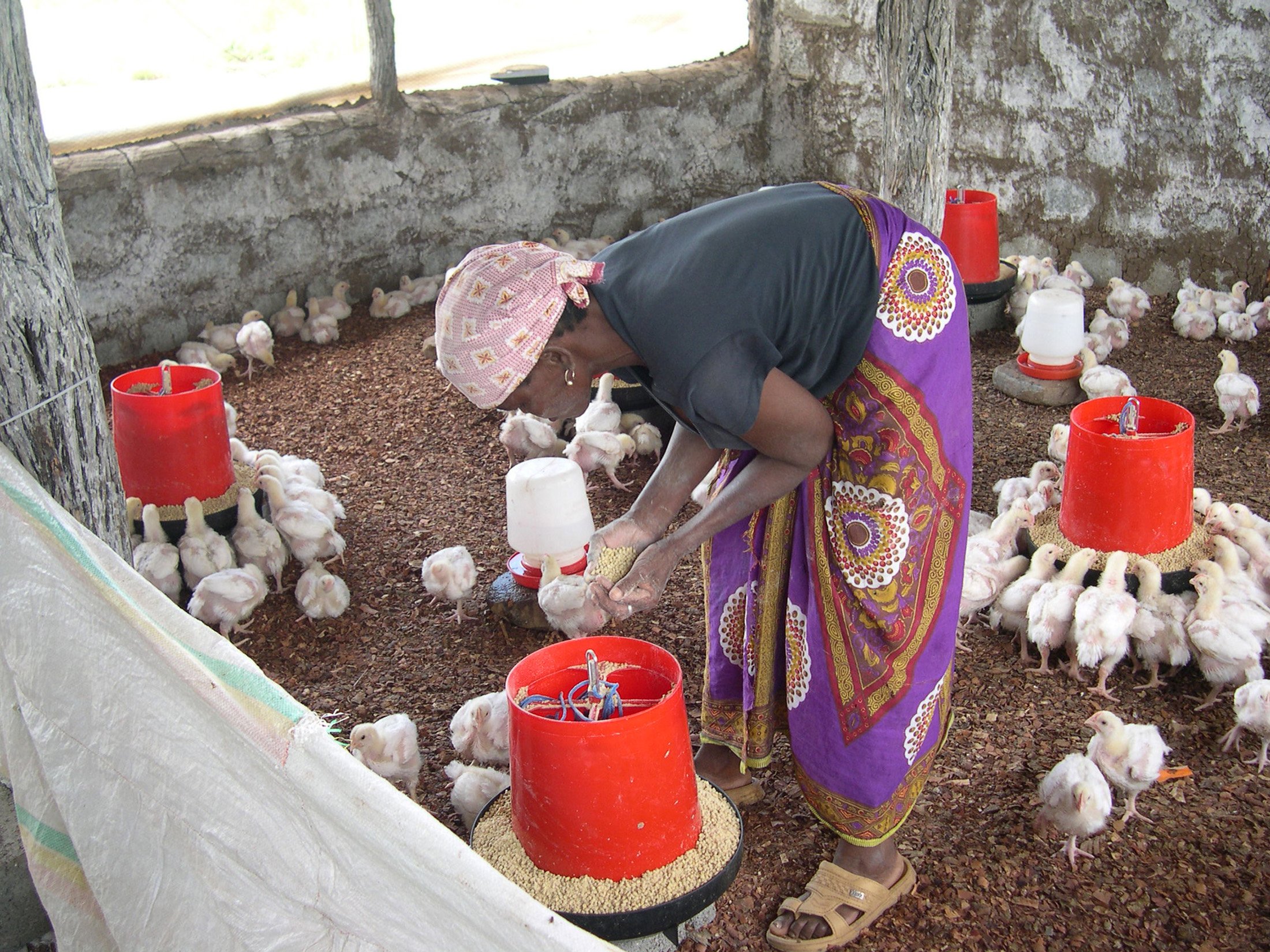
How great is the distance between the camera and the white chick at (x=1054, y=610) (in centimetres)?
339

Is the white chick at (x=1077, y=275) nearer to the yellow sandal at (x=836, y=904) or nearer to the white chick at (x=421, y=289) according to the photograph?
the white chick at (x=421, y=289)

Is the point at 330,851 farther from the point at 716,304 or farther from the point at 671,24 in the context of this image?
the point at 671,24

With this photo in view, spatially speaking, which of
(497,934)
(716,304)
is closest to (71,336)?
(716,304)

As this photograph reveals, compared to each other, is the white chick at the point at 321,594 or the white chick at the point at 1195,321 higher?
the white chick at the point at 1195,321

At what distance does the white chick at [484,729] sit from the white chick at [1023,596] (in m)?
1.68

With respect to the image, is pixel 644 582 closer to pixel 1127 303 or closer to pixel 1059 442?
pixel 1059 442

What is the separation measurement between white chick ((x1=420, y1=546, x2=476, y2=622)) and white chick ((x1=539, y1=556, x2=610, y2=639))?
0.98 feet

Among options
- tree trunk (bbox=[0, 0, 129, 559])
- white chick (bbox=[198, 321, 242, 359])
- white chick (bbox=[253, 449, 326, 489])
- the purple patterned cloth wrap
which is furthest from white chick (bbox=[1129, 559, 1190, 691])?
white chick (bbox=[198, 321, 242, 359])

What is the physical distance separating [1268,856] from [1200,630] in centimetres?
69

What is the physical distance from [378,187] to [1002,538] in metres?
4.41

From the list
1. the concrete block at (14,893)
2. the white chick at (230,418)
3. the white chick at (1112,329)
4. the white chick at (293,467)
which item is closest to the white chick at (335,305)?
the white chick at (230,418)

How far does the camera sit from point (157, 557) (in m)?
3.82

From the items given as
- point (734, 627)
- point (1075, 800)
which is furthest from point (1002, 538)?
point (734, 627)

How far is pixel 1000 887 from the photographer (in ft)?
8.73
